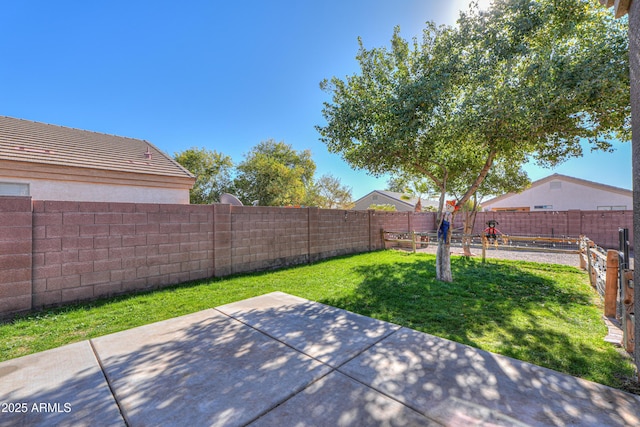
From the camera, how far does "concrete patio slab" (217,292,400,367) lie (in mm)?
3236

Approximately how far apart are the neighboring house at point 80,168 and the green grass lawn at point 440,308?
20.5ft

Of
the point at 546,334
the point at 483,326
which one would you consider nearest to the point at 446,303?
the point at 483,326

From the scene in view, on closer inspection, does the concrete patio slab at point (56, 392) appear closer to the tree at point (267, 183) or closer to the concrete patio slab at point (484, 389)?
the concrete patio slab at point (484, 389)

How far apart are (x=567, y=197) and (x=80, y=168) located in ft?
96.5

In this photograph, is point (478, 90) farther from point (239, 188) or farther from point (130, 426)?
point (239, 188)

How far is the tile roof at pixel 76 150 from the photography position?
8820 millimetres

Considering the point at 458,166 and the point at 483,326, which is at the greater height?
the point at 458,166

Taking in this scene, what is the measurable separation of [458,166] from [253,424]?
987 cm

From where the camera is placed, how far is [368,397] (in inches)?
91.3

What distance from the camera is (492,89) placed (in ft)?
18.5

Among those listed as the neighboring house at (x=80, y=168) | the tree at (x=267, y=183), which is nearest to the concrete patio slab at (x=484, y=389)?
the neighboring house at (x=80, y=168)

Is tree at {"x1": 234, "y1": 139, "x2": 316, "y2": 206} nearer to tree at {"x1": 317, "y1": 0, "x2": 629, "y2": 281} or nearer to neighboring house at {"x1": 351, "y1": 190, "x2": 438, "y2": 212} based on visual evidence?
neighboring house at {"x1": 351, "y1": 190, "x2": 438, "y2": 212}

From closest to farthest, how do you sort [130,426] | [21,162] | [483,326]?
[130,426]
[483,326]
[21,162]

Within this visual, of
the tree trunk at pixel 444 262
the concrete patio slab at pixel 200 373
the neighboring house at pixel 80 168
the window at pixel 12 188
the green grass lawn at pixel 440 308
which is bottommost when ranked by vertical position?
the green grass lawn at pixel 440 308
